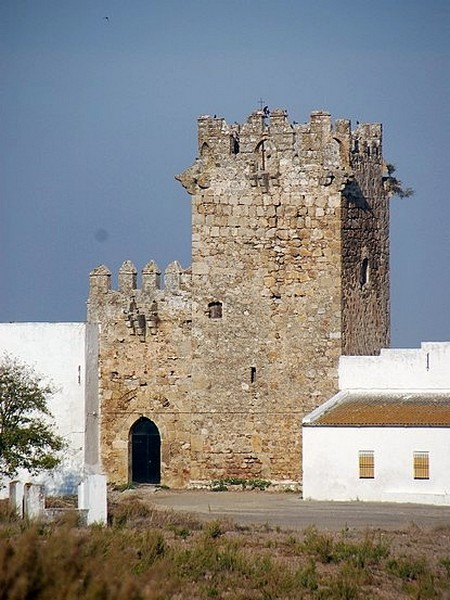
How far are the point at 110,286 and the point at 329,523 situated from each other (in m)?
10.1

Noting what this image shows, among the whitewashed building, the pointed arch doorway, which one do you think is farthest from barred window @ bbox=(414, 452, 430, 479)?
the pointed arch doorway

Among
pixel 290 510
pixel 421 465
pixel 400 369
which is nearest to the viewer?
pixel 290 510

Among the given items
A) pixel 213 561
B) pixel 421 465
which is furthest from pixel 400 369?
pixel 213 561

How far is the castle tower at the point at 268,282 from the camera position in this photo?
38.4 m

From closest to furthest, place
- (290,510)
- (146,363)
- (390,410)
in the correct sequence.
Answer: (290,510)
(390,410)
(146,363)

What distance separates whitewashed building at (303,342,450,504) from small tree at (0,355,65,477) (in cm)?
523

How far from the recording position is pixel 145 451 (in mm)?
40281

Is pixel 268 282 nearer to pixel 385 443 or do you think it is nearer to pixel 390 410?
pixel 390 410

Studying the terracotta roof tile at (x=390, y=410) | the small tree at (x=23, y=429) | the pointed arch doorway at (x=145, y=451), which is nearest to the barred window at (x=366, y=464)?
Result: the terracotta roof tile at (x=390, y=410)

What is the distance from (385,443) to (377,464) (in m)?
0.46

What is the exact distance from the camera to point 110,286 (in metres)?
40.2

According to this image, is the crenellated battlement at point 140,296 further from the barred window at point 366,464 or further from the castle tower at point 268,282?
the barred window at point 366,464

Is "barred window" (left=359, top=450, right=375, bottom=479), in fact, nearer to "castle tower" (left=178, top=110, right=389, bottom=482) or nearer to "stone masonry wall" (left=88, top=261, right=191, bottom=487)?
"castle tower" (left=178, top=110, right=389, bottom=482)

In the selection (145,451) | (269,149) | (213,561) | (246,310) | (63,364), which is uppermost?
(269,149)
